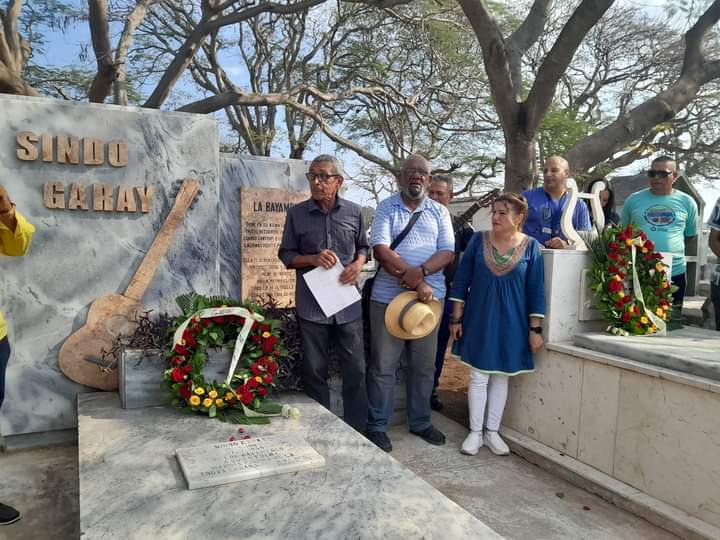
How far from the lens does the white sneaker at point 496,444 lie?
3.70 metres

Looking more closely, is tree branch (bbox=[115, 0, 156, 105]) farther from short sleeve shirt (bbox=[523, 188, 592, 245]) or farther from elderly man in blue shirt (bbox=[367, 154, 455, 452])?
short sleeve shirt (bbox=[523, 188, 592, 245])

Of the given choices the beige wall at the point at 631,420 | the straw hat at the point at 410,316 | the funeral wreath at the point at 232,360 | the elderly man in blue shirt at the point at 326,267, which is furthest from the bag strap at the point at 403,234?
the beige wall at the point at 631,420

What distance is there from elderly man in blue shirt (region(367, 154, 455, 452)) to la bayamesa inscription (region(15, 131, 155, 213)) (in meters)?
1.61

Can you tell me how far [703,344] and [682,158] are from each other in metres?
17.0

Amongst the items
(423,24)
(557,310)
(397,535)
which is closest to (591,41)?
(423,24)

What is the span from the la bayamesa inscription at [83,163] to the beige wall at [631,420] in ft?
9.40

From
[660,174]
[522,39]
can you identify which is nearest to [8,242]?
[660,174]

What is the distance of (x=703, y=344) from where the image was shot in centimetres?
336

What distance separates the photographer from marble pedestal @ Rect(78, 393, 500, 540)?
2.04 meters

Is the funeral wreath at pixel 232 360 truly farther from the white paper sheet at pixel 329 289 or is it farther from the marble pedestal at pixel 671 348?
the marble pedestal at pixel 671 348

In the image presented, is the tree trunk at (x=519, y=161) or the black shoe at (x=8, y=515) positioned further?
the tree trunk at (x=519, y=161)

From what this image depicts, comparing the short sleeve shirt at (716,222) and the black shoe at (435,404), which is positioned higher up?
the short sleeve shirt at (716,222)

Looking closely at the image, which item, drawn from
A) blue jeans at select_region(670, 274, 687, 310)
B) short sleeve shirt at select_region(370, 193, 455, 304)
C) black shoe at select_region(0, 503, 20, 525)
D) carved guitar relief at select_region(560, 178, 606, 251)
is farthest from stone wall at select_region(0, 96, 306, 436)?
blue jeans at select_region(670, 274, 687, 310)

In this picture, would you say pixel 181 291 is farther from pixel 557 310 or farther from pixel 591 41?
pixel 591 41
